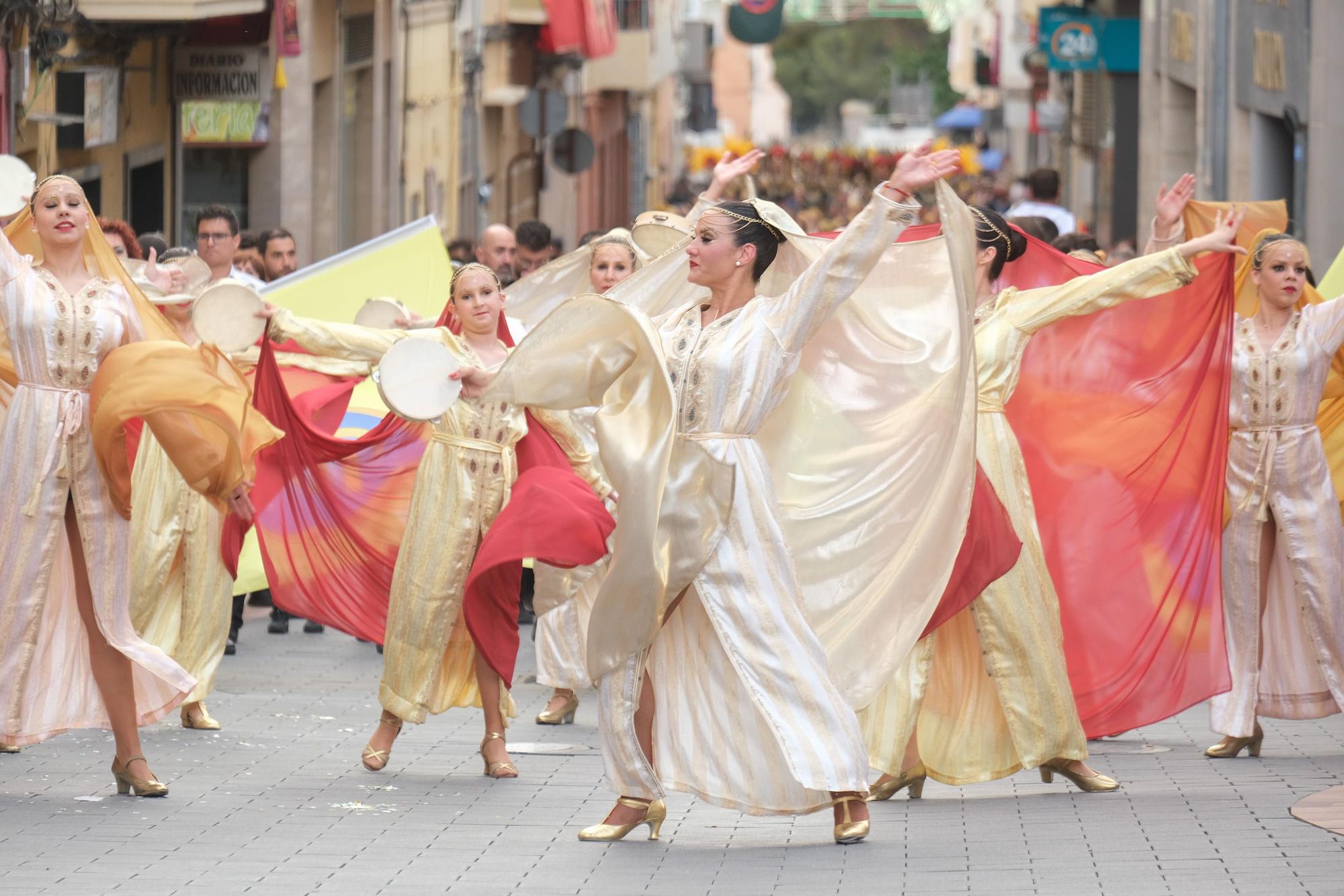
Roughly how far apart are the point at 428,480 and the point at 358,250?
3.22 metres

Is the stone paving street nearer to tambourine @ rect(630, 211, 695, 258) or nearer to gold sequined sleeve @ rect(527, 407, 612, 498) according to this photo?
gold sequined sleeve @ rect(527, 407, 612, 498)

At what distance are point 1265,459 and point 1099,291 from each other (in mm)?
1196

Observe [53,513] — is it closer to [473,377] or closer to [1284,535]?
[473,377]

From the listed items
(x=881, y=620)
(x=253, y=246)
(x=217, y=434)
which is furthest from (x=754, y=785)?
(x=253, y=246)

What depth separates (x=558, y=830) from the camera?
6.57 meters

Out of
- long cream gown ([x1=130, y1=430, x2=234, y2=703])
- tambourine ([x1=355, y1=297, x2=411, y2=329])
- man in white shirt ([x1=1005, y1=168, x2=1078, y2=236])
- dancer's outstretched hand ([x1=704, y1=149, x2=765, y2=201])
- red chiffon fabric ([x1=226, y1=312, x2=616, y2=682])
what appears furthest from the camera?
man in white shirt ([x1=1005, y1=168, x2=1078, y2=236])

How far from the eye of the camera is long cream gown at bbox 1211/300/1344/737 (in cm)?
787

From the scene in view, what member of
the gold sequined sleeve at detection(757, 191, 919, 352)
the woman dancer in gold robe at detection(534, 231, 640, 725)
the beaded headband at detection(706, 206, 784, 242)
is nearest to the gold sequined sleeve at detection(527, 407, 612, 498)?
the woman dancer in gold robe at detection(534, 231, 640, 725)

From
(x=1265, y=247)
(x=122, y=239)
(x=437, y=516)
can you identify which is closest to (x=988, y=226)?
(x=1265, y=247)

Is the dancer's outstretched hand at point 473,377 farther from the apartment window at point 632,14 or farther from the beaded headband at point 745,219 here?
the apartment window at point 632,14

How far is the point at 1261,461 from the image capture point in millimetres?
7898

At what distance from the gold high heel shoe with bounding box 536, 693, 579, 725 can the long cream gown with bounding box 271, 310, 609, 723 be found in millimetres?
1289

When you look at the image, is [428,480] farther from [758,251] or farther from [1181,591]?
[1181,591]

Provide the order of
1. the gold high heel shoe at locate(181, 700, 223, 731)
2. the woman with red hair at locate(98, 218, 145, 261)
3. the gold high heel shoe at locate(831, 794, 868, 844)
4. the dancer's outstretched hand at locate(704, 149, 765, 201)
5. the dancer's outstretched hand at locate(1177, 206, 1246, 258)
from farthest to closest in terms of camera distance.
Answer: the woman with red hair at locate(98, 218, 145, 261)
the gold high heel shoe at locate(181, 700, 223, 731)
the dancer's outstretched hand at locate(704, 149, 765, 201)
the dancer's outstretched hand at locate(1177, 206, 1246, 258)
the gold high heel shoe at locate(831, 794, 868, 844)
